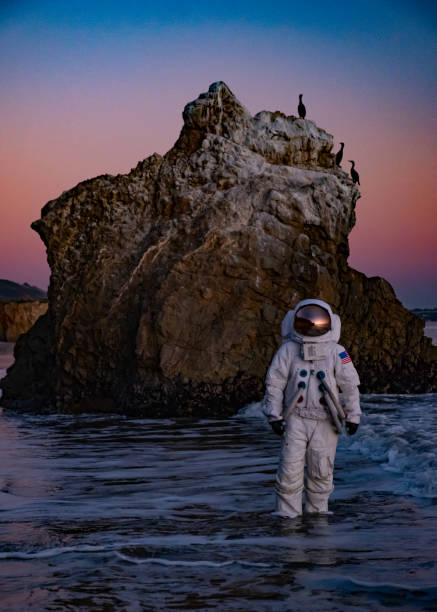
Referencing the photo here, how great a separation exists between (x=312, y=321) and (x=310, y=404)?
0.65 metres

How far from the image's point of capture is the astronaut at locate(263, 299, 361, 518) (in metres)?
6.60

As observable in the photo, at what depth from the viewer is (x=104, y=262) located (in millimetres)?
14180

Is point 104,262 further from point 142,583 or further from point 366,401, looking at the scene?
point 142,583

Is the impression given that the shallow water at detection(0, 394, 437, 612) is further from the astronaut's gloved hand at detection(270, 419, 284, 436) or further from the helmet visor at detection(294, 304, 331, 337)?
the helmet visor at detection(294, 304, 331, 337)

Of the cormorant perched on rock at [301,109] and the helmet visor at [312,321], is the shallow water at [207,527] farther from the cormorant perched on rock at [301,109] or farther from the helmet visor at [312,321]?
the cormorant perched on rock at [301,109]

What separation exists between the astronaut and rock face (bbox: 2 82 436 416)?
609 cm

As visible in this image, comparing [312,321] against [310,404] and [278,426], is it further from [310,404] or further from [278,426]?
[278,426]

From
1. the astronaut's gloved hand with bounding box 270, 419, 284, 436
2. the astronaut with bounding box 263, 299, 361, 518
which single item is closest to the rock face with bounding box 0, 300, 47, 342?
the astronaut with bounding box 263, 299, 361, 518

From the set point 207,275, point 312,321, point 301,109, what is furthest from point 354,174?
point 312,321

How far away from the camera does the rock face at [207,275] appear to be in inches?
509

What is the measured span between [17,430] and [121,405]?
171cm

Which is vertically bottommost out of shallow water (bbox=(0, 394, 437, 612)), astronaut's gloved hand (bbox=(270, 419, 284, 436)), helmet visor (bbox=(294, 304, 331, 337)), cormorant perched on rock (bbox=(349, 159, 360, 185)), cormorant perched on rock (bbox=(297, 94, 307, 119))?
shallow water (bbox=(0, 394, 437, 612))

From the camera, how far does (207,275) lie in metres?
13.1

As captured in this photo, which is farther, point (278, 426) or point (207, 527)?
point (278, 426)
